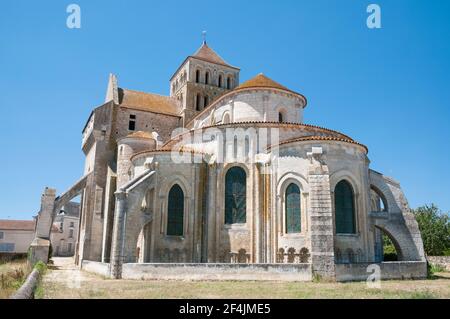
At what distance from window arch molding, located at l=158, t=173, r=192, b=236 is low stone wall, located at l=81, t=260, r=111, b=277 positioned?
136 inches

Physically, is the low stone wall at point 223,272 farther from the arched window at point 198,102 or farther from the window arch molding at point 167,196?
the arched window at point 198,102

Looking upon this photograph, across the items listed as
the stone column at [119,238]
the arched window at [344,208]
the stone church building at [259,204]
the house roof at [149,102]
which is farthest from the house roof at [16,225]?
the arched window at [344,208]

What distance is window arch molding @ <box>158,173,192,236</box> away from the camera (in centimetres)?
2092

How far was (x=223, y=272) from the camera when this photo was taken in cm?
1631

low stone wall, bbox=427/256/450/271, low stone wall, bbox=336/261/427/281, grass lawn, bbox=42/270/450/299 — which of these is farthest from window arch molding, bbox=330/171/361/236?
low stone wall, bbox=427/256/450/271

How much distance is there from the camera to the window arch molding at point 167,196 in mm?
20922

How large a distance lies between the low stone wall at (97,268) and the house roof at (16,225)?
3409 cm

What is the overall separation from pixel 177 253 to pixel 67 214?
144 ft

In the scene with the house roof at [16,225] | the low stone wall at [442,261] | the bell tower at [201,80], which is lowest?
the low stone wall at [442,261]

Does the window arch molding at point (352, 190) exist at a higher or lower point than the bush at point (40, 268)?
higher

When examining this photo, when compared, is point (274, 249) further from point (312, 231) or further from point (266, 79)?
point (266, 79)

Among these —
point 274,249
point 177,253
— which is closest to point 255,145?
point 274,249

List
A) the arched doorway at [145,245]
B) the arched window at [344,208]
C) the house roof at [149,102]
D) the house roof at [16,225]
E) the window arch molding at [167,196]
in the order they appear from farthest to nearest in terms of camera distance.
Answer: the house roof at [16,225] → the house roof at [149,102] → the window arch molding at [167,196] → the arched doorway at [145,245] → the arched window at [344,208]

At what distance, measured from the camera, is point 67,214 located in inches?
2318
